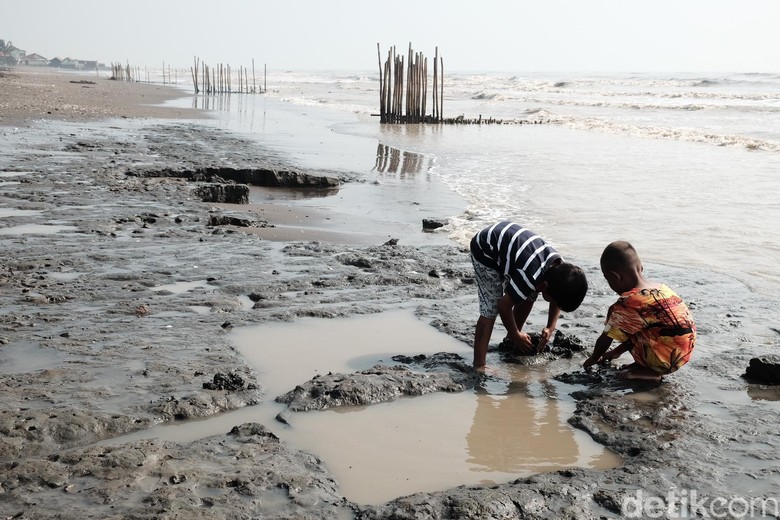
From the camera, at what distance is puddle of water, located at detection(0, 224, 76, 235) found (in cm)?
745

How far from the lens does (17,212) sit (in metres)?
8.34

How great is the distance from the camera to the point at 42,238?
724 cm

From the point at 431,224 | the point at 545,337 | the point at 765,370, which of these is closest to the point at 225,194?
the point at 431,224

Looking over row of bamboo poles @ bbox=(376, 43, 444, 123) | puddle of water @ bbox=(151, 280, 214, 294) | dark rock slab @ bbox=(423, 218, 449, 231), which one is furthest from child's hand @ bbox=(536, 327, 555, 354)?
row of bamboo poles @ bbox=(376, 43, 444, 123)

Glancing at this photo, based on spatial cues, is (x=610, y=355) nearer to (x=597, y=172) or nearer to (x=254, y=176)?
(x=254, y=176)

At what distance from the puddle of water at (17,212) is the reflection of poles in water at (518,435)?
6.21 meters

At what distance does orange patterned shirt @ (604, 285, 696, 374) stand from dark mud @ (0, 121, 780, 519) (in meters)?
0.17

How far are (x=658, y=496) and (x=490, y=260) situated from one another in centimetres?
188

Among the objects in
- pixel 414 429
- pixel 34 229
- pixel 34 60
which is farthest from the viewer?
pixel 34 60

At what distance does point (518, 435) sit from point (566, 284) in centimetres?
99

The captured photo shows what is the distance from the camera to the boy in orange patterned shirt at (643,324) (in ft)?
14.3

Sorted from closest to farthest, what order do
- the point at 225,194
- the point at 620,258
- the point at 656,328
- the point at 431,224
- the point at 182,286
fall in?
the point at 656,328 → the point at 620,258 → the point at 182,286 → the point at 431,224 → the point at 225,194

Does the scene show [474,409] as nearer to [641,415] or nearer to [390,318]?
[641,415]

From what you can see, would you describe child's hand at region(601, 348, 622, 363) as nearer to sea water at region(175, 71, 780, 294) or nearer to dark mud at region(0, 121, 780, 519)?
dark mud at region(0, 121, 780, 519)
